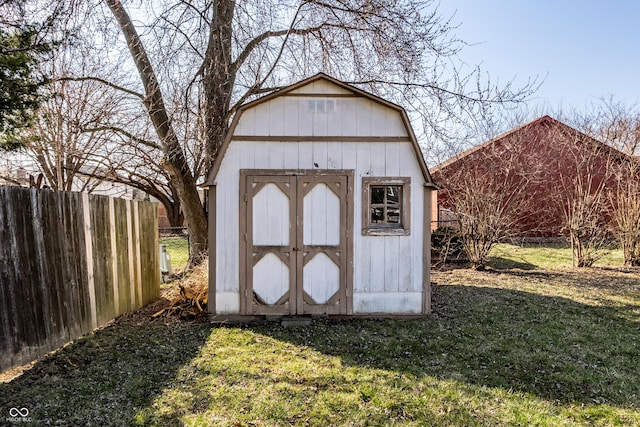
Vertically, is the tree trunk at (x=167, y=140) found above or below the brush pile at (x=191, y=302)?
above

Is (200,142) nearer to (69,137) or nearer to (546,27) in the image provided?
(69,137)

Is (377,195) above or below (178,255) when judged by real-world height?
above

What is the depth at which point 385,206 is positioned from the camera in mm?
5754

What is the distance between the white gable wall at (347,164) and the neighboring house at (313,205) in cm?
1

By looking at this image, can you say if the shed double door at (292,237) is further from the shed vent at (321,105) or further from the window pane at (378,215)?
the shed vent at (321,105)

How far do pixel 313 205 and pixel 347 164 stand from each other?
80 cm

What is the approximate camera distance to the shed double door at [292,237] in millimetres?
5547

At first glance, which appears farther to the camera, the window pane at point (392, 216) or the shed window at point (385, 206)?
the window pane at point (392, 216)

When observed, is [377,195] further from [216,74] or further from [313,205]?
[216,74]

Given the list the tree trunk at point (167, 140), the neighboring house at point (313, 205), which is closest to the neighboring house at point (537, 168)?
the neighboring house at point (313, 205)


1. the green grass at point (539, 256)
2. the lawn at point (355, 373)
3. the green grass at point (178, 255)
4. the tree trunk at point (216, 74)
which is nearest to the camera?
the lawn at point (355, 373)

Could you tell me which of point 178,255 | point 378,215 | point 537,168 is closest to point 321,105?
point 378,215

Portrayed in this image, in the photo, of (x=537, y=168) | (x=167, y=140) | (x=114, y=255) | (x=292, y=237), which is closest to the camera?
(x=114, y=255)

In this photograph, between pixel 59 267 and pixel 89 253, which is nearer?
pixel 59 267
